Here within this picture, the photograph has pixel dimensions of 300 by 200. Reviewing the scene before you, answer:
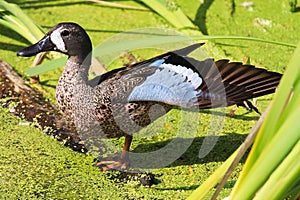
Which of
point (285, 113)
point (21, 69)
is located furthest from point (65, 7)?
point (285, 113)

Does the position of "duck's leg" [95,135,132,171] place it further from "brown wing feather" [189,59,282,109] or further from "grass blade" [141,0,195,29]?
"grass blade" [141,0,195,29]

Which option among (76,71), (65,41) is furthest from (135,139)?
(65,41)

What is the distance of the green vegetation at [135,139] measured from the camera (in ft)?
8.66

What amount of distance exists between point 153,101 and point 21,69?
1.19 metres

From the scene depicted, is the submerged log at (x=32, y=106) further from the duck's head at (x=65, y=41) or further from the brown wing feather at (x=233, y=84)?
the brown wing feather at (x=233, y=84)

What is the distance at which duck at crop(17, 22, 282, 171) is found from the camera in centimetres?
251

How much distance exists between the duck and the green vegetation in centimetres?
17

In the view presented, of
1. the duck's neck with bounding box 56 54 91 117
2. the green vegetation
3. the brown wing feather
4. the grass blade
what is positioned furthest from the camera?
the grass blade

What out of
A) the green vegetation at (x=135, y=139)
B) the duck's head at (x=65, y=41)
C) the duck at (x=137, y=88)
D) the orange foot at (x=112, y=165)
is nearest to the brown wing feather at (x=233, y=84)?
the duck at (x=137, y=88)

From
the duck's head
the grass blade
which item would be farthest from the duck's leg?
the grass blade

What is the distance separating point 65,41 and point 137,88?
414 millimetres

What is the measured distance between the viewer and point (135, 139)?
3117 millimetres

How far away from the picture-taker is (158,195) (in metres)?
2.63

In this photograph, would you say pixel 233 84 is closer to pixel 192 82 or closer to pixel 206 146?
pixel 192 82
